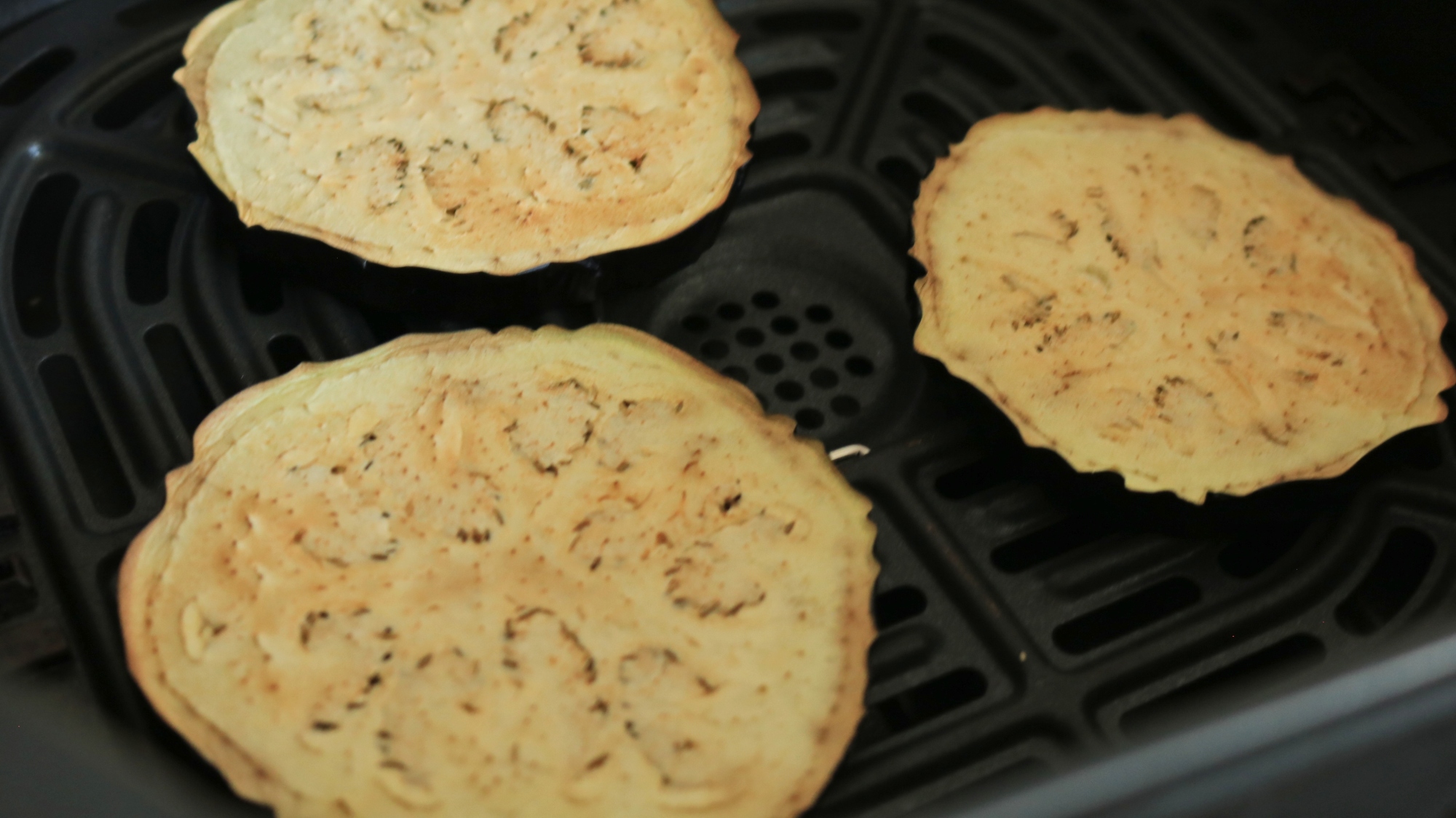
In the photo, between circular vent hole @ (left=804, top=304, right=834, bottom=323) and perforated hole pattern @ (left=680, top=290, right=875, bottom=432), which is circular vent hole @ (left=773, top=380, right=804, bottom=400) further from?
circular vent hole @ (left=804, top=304, right=834, bottom=323)

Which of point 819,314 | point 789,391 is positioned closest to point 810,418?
point 789,391

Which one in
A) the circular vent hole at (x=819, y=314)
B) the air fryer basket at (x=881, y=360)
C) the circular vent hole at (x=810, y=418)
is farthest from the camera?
the circular vent hole at (x=819, y=314)

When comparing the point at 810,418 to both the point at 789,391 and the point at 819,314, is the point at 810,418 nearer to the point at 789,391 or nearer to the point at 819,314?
the point at 789,391

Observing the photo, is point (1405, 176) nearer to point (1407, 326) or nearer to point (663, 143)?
point (1407, 326)

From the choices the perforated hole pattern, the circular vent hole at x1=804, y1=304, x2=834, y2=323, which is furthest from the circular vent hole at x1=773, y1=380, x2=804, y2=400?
the circular vent hole at x1=804, y1=304, x2=834, y2=323

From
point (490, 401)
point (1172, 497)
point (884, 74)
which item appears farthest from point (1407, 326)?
point (490, 401)

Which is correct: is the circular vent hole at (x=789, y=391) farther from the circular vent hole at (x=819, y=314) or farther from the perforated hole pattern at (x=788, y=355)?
the circular vent hole at (x=819, y=314)

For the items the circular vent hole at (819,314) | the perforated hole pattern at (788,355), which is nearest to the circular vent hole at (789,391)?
the perforated hole pattern at (788,355)
